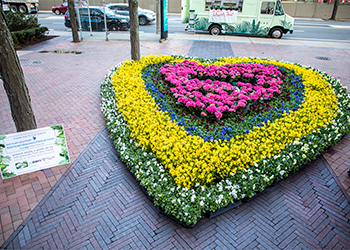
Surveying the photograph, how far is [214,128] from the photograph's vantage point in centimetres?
464

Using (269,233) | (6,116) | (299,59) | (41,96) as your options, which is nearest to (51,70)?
(41,96)

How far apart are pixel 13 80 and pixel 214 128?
138 inches

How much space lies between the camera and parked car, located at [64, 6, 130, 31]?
15.8 meters

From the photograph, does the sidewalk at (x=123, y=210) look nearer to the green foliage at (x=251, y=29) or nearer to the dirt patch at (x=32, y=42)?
the dirt patch at (x=32, y=42)

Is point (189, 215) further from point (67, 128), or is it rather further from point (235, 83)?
point (235, 83)

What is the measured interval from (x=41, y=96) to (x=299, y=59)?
10.9 m

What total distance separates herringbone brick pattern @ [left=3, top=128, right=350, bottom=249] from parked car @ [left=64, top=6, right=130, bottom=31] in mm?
14548

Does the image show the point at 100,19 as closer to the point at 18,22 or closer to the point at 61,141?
the point at 18,22

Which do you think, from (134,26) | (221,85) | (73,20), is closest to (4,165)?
(221,85)

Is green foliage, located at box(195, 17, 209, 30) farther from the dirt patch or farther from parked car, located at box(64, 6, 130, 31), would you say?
the dirt patch

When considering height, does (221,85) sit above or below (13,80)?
below

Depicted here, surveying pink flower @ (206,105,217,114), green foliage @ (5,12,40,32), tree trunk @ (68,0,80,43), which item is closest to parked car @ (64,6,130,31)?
tree trunk @ (68,0,80,43)

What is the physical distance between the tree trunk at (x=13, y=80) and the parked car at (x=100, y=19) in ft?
44.1

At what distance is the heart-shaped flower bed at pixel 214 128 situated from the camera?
3525 millimetres
